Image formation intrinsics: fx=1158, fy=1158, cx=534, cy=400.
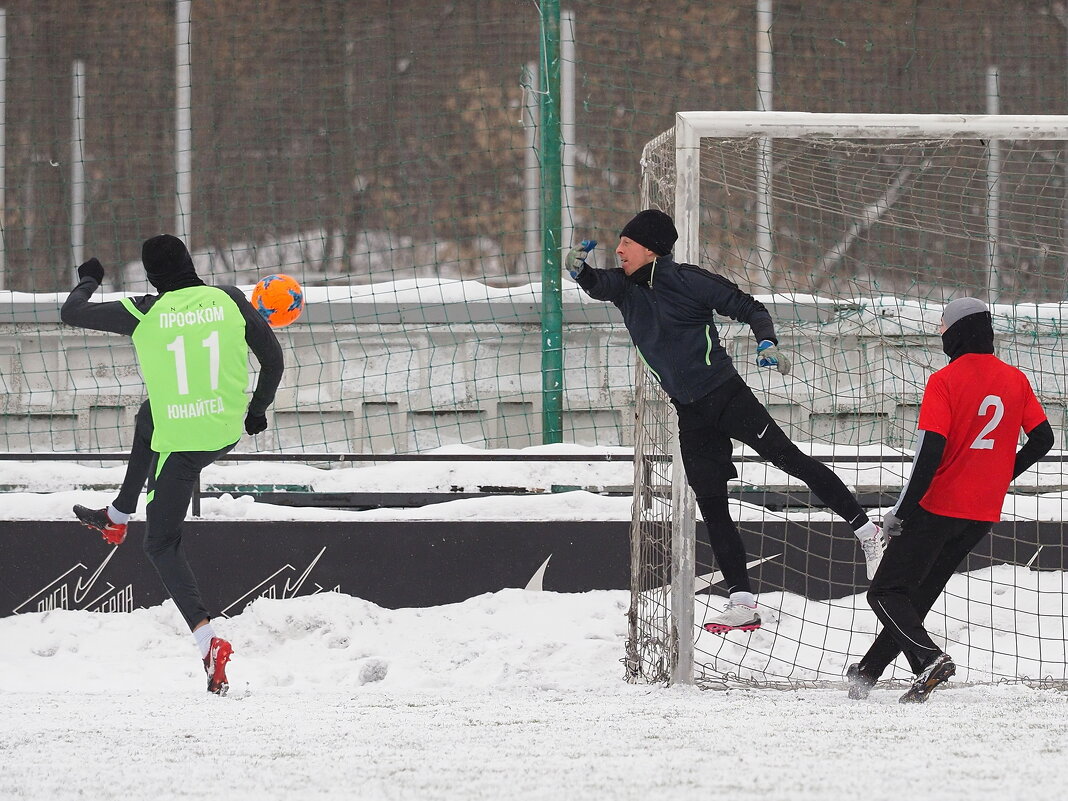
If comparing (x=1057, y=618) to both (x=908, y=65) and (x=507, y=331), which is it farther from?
(x=908, y=65)

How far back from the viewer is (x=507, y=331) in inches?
324

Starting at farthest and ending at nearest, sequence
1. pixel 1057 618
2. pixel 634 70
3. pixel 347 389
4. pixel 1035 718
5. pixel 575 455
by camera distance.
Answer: pixel 634 70, pixel 347 389, pixel 575 455, pixel 1057 618, pixel 1035 718

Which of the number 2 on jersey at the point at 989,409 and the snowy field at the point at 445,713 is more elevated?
the number 2 on jersey at the point at 989,409

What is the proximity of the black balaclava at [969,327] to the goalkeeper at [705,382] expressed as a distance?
2.02 feet

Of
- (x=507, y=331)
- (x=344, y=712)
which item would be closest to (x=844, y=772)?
(x=344, y=712)

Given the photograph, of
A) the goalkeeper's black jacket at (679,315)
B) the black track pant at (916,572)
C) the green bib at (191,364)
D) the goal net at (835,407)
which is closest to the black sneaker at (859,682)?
the black track pant at (916,572)

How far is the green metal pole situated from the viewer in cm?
670

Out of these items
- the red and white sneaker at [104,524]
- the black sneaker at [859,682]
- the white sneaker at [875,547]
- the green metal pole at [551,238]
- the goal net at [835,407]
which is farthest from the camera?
the green metal pole at [551,238]

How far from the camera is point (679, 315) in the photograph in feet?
14.3

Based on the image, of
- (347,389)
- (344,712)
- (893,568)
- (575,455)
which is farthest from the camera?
(347,389)

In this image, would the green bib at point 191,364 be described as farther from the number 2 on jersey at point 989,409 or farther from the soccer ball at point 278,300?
the number 2 on jersey at point 989,409

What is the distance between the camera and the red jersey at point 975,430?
409cm

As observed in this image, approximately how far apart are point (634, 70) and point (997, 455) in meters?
5.48

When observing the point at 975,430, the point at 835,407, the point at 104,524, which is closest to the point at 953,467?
the point at 975,430
